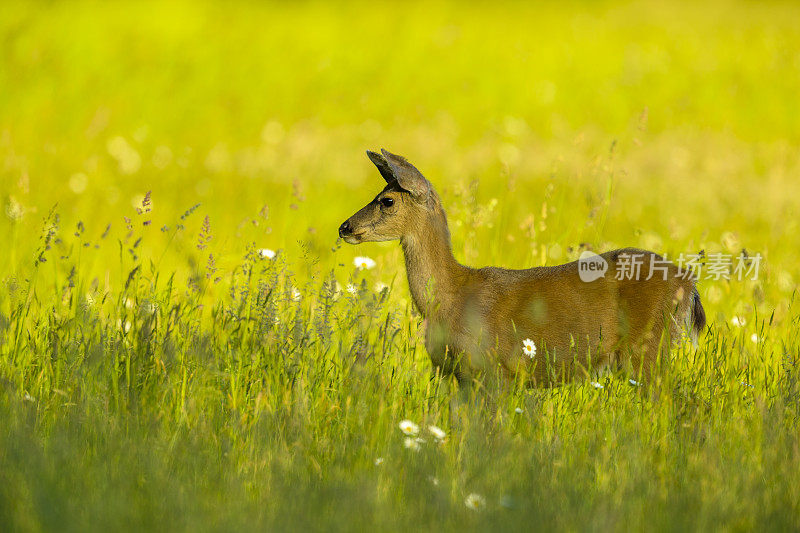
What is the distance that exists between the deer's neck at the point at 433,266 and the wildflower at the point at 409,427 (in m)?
1.16

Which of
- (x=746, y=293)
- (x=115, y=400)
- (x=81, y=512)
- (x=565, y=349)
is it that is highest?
(x=746, y=293)

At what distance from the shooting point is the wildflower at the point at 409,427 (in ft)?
13.7

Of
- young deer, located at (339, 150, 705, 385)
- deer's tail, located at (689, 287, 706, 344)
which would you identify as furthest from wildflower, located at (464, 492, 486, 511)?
deer's tail, located at (689, 287, 706, 344)

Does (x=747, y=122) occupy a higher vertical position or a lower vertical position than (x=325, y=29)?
lower

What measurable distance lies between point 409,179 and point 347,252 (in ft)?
9.00

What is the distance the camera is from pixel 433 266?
5398mm

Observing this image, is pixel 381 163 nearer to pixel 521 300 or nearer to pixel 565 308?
pixel 521 300

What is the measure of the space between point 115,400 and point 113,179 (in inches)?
217

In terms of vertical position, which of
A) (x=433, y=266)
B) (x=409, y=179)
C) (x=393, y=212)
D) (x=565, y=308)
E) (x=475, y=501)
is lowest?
(x=475, y=501)

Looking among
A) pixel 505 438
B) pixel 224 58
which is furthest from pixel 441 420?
pixel 224 58

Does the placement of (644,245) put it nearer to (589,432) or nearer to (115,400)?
(589,432)

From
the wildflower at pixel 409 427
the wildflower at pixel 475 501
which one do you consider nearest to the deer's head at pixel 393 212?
the wildflower at pixel 409 427

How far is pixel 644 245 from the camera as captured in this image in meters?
8.05

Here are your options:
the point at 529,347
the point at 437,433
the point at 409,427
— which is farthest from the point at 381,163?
the point at 437,433
